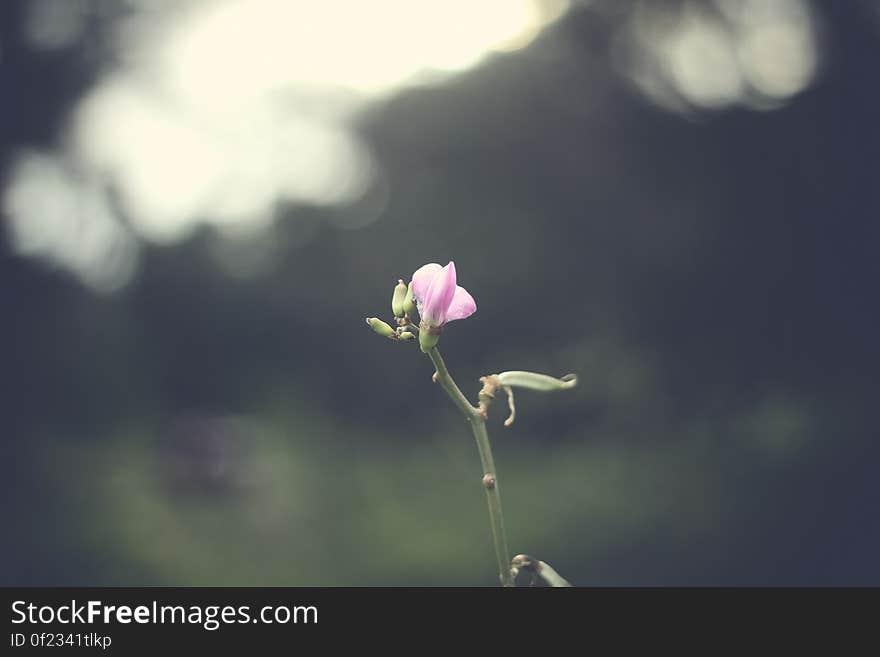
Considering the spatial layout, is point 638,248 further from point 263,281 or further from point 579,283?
point 263,281

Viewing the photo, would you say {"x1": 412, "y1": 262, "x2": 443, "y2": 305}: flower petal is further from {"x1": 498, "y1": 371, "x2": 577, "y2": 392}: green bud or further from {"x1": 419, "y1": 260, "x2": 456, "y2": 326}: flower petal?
{"x1": 498, "y1": 371, "x2": 577, "y2": 392}: green bud

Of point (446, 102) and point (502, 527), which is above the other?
point (446, 102)

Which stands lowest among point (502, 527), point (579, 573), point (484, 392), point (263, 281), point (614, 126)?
point (502, 527)

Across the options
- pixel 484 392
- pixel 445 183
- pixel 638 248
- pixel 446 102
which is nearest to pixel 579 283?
pixel 638 248

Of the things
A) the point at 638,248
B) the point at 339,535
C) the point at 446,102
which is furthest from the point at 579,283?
the point at 339,535

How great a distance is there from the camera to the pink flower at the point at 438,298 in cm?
81

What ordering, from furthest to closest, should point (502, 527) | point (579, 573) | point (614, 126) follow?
point (614, 126)
point (579, 573)
point (502, 527)

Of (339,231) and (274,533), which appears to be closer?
(274,533)

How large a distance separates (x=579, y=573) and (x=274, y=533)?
116cm

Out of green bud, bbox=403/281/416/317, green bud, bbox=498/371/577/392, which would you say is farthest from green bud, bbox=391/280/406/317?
green bud, bbox=498/371/577/392

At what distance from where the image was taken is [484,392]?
762 mm

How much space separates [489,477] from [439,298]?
0.59ft

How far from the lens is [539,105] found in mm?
4441

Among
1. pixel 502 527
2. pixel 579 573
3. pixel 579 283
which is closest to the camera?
pixel 502 527
